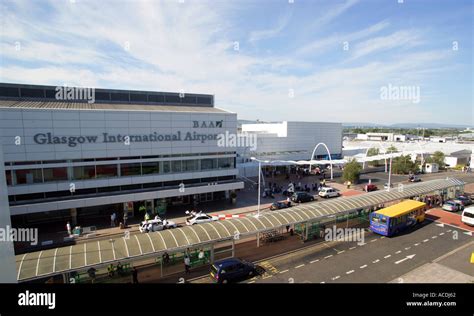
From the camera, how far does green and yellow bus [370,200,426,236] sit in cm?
1981

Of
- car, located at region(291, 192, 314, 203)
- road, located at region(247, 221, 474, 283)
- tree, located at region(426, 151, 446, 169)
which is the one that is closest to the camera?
road, located at region(247, 221, 474, 283)

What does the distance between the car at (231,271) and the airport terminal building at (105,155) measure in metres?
12.8

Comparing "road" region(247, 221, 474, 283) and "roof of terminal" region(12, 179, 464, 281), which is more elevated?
"roof of terminal" region(12, 179, 464, 281)

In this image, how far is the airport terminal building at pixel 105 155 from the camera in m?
20.3

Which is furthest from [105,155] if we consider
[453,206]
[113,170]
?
[453,206]

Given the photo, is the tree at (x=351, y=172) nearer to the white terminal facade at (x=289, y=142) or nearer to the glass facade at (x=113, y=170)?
the white terminal facade at (x=289, y=142)

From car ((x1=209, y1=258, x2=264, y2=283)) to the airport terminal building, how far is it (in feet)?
42.0

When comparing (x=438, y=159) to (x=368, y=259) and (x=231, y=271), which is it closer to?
(x=368, y=259)

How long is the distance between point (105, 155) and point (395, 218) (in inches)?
956

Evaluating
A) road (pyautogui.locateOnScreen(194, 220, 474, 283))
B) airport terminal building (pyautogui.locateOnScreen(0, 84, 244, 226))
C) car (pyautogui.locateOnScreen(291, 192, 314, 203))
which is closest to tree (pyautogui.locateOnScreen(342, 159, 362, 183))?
car (pyautogui.locateOnScreen(291, 192, 314, 203))

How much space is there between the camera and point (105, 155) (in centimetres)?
2295

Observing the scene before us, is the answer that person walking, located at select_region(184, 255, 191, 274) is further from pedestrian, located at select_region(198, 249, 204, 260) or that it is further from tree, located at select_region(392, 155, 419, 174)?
tree, located at select_region(392, 155, 419, 174)

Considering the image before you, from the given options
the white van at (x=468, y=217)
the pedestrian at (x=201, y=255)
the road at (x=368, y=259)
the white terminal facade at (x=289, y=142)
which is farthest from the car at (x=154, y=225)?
the white van at (x=468, y=217)
